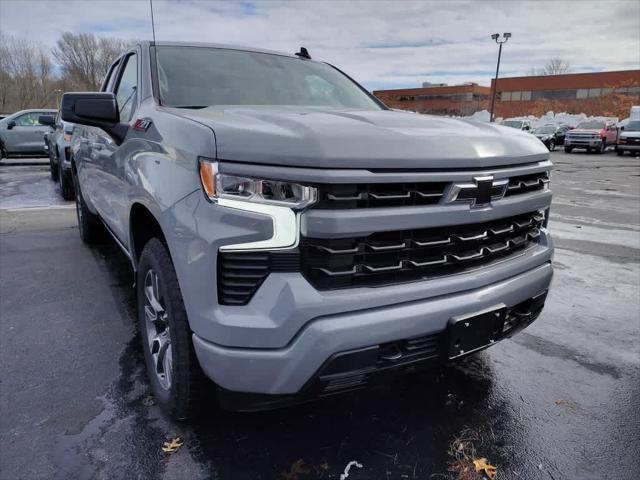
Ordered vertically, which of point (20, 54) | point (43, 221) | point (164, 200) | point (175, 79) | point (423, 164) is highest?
point (20, 54)

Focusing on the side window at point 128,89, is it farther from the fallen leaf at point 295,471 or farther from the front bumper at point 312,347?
the fallen leaf at point 295,471

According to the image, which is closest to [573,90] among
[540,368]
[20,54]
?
[20,54]

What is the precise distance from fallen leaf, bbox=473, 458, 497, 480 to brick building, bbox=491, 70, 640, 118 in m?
54.9

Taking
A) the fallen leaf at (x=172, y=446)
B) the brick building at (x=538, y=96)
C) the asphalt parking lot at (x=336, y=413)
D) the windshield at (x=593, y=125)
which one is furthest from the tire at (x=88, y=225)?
the brick building at (x=538, y=96)

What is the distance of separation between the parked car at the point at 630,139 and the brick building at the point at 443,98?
4324 centimetres

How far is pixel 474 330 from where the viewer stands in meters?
1.98

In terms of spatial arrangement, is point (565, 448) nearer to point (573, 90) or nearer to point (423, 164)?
point (423, 164)

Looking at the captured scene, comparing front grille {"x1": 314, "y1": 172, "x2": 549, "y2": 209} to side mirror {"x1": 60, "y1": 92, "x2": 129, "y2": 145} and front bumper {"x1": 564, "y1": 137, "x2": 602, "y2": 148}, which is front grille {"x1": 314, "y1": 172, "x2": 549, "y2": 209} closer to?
side mirror {"x1": 60, "y1": 92, "x2": 129, "y2": 145}

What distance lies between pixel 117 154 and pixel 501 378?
105 inches

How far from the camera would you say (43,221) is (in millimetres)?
6844

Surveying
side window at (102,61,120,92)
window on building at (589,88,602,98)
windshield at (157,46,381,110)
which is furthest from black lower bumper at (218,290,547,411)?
window on building at (589,88,602,98)

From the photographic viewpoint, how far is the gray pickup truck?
168 cm

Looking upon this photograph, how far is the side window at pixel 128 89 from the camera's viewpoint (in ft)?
9.95

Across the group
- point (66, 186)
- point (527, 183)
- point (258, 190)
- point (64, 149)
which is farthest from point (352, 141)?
point (66, 186)
